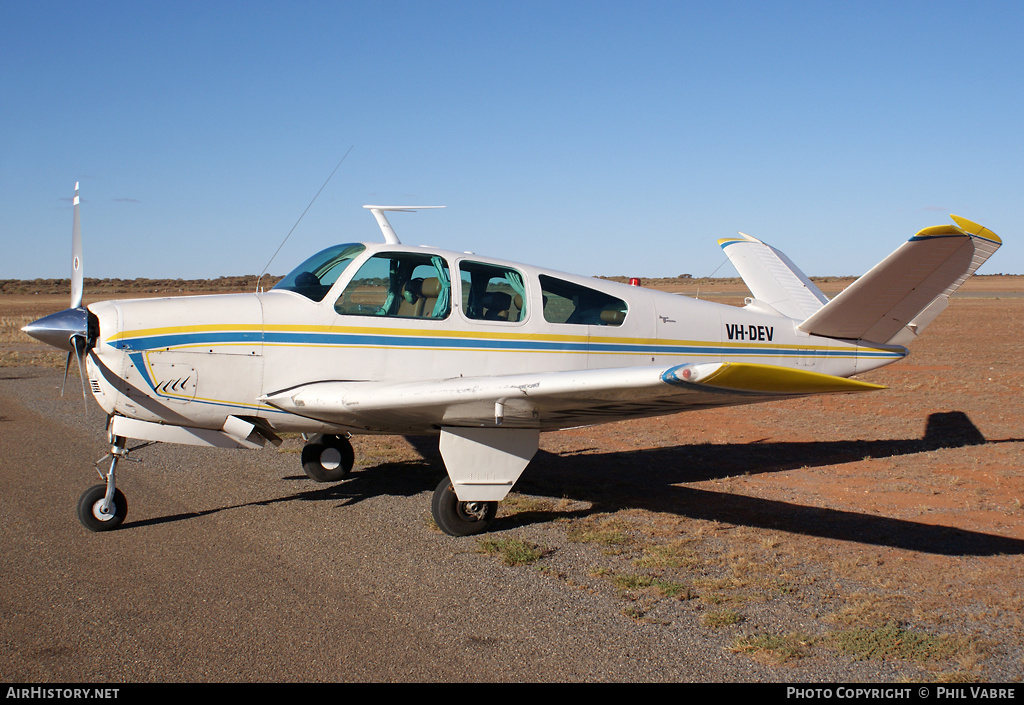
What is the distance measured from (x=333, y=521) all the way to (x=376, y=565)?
1216 mm

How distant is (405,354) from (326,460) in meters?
2.47

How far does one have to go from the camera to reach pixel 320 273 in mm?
6078

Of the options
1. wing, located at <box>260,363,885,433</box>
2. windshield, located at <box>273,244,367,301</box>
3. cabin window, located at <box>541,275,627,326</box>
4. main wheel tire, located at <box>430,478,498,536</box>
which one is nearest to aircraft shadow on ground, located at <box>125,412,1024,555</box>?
main wheel tire, located at <box>430,478,498,536</box>

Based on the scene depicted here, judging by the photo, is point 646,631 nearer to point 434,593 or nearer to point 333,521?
point 434,593

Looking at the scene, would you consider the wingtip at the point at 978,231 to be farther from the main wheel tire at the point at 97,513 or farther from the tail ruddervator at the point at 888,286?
the main wheel tire at the point at 97,513

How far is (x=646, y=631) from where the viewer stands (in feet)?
13.5

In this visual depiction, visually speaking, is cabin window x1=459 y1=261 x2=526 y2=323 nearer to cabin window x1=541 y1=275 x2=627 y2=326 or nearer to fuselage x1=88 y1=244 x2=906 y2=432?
fuselage x1=88 y1=244 x2=906 y2=432

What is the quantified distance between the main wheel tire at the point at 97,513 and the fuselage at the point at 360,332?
76cm

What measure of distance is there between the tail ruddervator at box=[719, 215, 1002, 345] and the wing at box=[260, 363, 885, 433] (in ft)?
10.5

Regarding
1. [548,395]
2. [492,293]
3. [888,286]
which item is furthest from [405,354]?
[888,286]

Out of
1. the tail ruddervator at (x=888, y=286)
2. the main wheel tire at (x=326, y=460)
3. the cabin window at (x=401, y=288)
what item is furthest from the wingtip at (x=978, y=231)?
the main wheel tire at (x=326, y=460)

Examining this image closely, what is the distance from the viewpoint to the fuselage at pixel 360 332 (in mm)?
5512

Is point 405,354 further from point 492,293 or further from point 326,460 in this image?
point 326,460

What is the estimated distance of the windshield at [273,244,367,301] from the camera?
5965 mm
